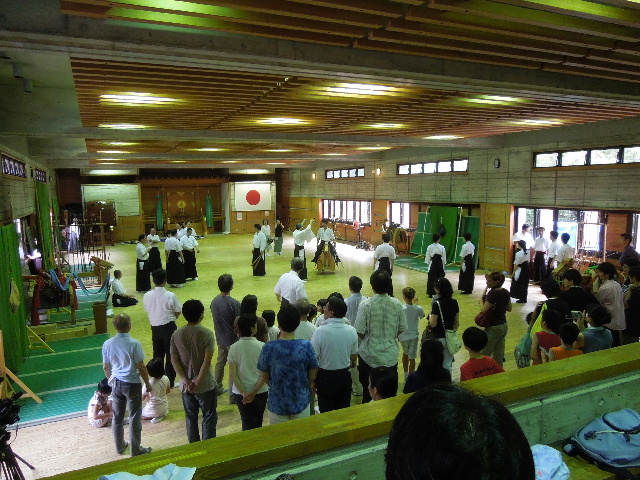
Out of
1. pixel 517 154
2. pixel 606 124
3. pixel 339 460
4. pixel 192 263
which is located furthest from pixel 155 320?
pixel 517 154

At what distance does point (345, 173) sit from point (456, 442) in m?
20.8

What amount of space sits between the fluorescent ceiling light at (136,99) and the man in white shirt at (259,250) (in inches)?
248

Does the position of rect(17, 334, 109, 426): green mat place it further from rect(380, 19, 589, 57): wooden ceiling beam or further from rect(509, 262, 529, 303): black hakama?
rect(509, 262, 529, 303): black hakama

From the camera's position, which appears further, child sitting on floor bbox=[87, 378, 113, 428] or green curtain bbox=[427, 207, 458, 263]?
green curtain bbox=[427, 207, 458, 263]

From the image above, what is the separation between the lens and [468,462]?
31.3 inches

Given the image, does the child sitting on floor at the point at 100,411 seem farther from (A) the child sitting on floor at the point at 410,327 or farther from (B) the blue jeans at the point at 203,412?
(A) the child sitting on floor at the point at 410,327

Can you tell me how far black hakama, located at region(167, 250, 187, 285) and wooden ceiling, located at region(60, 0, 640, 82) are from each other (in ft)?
28.8

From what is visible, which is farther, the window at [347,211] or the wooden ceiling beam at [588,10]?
the window at [347,211]

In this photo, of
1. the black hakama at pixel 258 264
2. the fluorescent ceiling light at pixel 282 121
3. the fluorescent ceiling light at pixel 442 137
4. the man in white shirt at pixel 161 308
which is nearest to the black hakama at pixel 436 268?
the fluorescent ceiling light at pixel 442 137

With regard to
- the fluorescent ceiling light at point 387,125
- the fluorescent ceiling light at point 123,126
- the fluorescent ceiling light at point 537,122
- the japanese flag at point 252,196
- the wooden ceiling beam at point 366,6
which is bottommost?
the japanese flag at point 252,196

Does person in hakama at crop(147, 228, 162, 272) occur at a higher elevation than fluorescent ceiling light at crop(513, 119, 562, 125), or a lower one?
lower

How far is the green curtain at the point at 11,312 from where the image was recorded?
18.9 feet

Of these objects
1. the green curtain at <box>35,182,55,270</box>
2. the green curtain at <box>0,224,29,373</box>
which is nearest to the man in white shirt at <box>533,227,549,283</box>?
the green curtain at <box>0,224,29,373</box>

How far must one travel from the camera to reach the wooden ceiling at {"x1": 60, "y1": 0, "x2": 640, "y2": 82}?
3.11 meters
